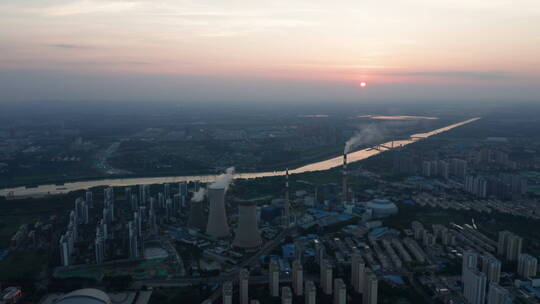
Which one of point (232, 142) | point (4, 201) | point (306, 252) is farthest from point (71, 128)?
point (306, 252)

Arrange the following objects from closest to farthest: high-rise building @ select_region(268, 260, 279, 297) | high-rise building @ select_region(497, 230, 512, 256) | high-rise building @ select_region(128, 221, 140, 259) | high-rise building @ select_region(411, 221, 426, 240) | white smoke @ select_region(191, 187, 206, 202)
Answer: high-rise building @ select_region(268, 260, 279, 297), high-rise building @ select_region(128, 221, 140, 259), high-rise building @ select_region(497, 230, 512, 256), high-rise building @ select_region(411, 221, 426, 240), white smoke @ select_region(191, 187, 206, 202)

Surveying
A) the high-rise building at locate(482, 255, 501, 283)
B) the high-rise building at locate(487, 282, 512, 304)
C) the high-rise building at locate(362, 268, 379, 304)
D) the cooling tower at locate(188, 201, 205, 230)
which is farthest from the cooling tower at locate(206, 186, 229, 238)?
the high-rise building at locate(487, 282, 512, 304)

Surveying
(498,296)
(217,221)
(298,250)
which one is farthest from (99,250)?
(498,296)

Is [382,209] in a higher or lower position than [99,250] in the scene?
lower

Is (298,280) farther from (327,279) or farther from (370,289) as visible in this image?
(370,289)

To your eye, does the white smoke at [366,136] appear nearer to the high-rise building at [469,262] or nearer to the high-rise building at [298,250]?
the high-rise building at [298,250]

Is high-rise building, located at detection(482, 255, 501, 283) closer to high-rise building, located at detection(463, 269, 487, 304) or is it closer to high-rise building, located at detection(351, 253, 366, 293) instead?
high-rise building, located at detection(463, 269, 487, 304)
